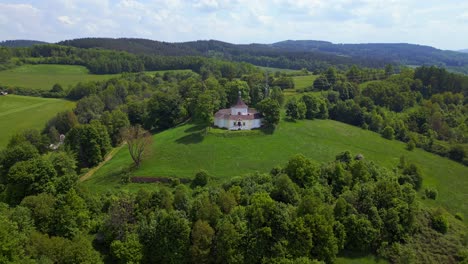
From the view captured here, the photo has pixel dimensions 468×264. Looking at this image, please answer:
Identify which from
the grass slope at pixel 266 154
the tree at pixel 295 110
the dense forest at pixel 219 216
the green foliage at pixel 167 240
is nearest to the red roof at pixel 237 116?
the grass slope at pixel 266 154

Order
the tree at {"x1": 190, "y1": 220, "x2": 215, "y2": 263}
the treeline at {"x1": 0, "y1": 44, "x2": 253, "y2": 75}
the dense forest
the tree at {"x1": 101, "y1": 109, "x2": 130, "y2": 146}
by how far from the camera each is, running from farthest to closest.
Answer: the treeline at {"x1": 0, "y1": 44, "x2": 253, "y2": 75}
the tree at {"x1": 101, "y1": 109, "x2": 130, "y2": 146}
the dense forest
the tree at {"x1": 190, "y1": 220, "x2": 215, "y2": 263}

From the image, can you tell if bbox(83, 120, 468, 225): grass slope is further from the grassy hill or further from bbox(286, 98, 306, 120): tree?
the grassy hill

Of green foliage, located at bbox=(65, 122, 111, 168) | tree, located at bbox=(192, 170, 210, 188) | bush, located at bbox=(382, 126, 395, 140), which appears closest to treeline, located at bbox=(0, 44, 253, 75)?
bush, located at bbox=(382, 126, 395, 140)

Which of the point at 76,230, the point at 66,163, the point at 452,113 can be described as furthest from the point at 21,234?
the point at 452,113

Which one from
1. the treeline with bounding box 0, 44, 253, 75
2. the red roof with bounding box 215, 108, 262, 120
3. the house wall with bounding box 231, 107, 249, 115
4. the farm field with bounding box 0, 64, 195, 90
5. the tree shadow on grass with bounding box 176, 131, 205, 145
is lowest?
the tree shadow on grass with bounding box 176, 131, 205, 145

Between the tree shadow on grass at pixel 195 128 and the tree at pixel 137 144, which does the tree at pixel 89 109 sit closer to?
the tree shadow on grass at pixel 195 128

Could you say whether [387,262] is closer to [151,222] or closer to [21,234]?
[151,222]

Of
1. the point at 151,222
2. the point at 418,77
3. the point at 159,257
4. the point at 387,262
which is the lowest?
the point at 387,262
